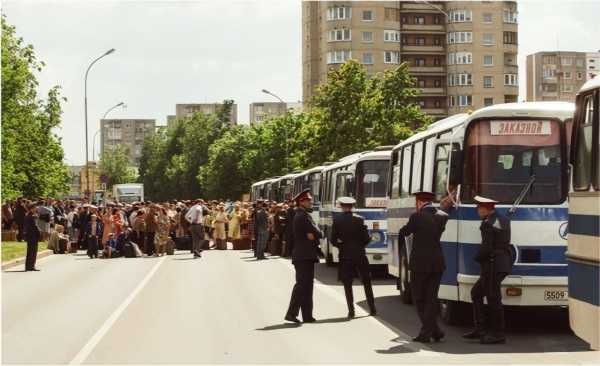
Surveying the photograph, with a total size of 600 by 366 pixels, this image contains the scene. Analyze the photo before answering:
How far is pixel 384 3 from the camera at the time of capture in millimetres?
118625

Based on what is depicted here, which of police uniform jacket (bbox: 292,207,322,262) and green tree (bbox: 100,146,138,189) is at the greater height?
green tree (bbox: 100,146,138,189)

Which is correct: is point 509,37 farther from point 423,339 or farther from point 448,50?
Result: point 423,339

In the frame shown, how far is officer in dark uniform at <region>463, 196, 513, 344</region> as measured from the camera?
519 inches

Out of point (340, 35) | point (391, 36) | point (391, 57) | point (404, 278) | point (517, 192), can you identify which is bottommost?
point (404, 278)

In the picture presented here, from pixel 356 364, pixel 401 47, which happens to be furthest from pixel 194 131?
pixel 356 364

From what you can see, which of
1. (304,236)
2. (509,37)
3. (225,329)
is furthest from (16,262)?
(509,37)

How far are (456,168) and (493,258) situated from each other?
1703mm

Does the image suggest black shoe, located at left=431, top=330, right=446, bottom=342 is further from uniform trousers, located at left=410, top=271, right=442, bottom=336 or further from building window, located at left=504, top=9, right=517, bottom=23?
building window, located at left=504, top=9, right=517, bottom=23

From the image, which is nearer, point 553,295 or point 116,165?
point 553,295

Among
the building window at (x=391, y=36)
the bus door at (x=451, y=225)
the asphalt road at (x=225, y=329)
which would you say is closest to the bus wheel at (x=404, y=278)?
the asphalt road at (x=225, y=329)

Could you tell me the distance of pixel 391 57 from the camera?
11956 centimetres

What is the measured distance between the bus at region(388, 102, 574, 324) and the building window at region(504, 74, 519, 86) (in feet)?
363

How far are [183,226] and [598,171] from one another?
32920 mm

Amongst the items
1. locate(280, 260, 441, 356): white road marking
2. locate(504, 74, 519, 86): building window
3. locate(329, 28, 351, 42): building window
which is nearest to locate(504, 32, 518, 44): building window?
locate(504, 74, 519, 86): building window
